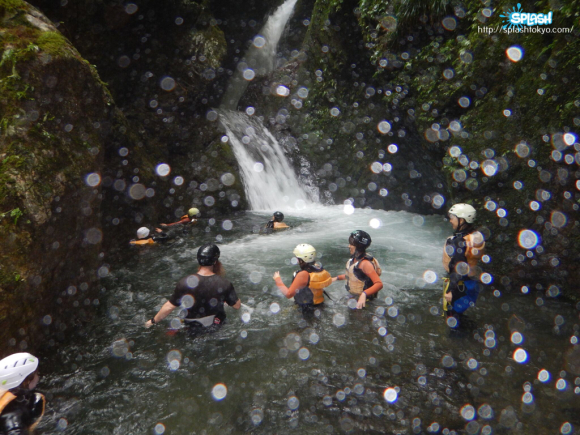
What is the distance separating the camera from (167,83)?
13.5m

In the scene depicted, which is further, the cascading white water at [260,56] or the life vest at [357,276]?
the cascading white water at [260,56]

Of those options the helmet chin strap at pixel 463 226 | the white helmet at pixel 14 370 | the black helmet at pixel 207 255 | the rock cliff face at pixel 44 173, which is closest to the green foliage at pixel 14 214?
the rock cliff face at pixel 44 173

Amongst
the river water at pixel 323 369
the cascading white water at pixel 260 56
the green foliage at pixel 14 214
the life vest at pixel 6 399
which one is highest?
the cascading white water at pixel 260 56

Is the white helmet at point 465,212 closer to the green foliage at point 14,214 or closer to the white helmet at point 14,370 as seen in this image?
the white helmet at point 14,370

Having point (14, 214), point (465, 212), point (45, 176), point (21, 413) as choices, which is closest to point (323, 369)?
point (465, 212)

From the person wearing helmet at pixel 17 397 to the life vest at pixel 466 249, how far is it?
5070mm

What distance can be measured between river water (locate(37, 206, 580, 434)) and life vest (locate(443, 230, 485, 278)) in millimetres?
1370

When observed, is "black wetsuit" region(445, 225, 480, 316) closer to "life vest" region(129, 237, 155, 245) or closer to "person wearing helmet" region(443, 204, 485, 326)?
"person wearing helmet" region(443, 204, 485, 326)

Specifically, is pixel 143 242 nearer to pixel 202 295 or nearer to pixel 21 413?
pixel 202 295

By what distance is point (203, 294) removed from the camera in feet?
15.4

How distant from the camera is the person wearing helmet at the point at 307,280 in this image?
5305 millimetres

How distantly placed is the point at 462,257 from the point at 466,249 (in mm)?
127

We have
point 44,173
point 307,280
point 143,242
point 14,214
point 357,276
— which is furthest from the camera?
point 143,242

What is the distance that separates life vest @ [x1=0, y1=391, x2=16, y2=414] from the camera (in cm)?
264
